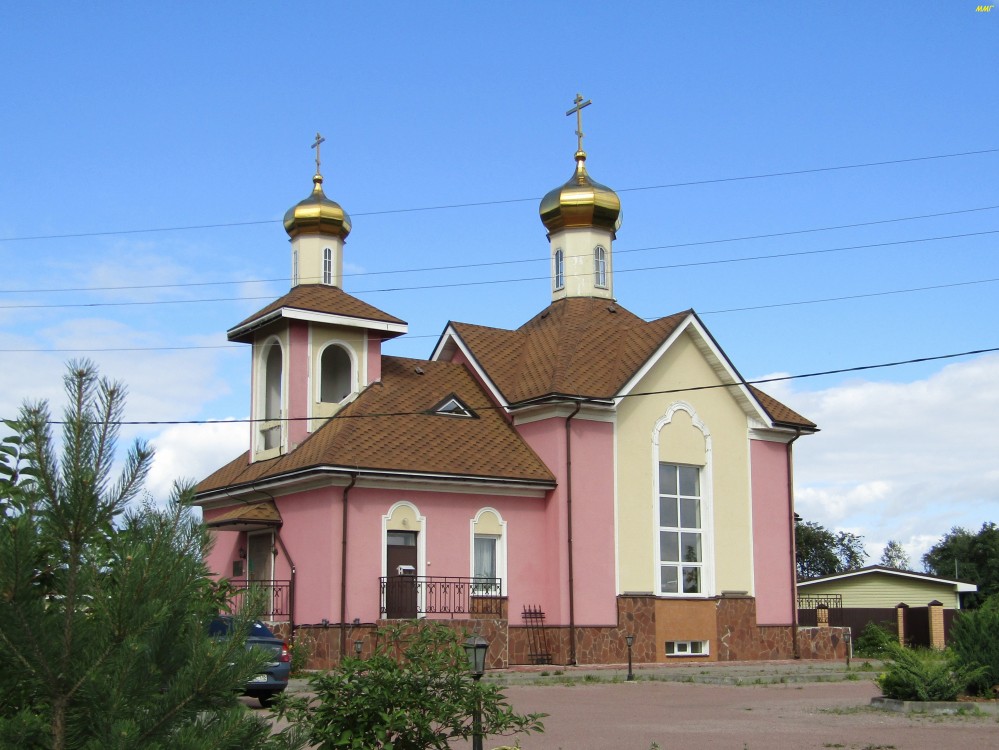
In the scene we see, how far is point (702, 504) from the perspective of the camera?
87.0ft

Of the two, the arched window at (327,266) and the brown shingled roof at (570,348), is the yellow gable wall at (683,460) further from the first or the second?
the arched window at (327,266)

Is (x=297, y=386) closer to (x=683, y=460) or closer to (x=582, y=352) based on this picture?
(x=582, y=352)

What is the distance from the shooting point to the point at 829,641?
27531mm

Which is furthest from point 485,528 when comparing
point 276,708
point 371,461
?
point 276,708

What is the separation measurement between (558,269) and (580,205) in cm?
166

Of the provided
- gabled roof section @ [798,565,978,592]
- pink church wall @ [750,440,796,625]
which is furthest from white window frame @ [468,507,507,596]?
gabled roof section @ [798,565,978,592]

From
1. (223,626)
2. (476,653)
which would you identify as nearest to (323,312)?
(476,653)

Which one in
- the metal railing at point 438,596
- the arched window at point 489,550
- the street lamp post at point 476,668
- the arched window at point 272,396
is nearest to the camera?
the street lamp post at point 476,668

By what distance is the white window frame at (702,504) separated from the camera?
2544cm

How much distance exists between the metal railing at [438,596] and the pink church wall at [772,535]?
21.2ft

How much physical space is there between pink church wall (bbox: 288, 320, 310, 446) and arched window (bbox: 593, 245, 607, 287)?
776cm

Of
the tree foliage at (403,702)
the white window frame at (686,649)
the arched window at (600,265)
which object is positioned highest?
the arched window at (600,265)

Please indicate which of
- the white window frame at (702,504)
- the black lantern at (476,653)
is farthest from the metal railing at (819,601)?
the black lantern at (476,653)

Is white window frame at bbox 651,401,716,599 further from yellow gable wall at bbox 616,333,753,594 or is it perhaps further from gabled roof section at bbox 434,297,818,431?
gabled roof section at bbox 434,297,818,431
